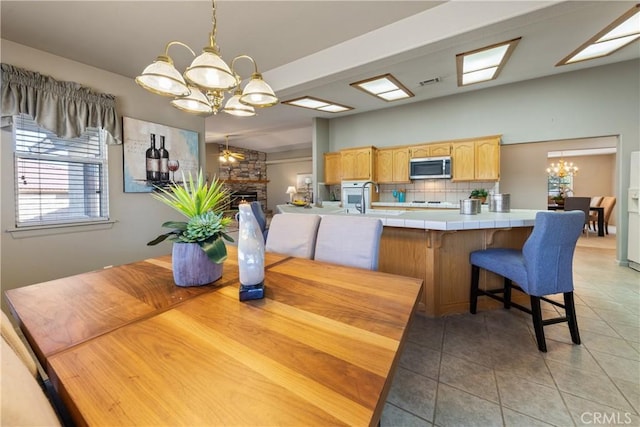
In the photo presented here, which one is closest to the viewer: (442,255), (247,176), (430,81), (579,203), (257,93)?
(257,93)

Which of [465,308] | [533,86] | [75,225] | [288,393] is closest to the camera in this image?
[288,393]

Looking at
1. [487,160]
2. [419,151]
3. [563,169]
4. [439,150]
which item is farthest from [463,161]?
[563,169]

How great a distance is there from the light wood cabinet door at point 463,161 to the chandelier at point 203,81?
3686mm

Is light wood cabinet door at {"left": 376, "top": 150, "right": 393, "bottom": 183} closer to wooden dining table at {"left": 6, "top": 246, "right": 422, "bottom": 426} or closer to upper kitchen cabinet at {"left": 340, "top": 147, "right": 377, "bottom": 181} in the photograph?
upper kitchen cabinet at {"left": 340, "top": 147, "right": 377, "bottom": 181}

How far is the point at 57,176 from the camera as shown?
2592 mm

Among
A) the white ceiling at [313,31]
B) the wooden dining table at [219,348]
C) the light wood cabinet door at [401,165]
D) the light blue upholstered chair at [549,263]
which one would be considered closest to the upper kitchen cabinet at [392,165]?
the light wood cabinet door at [401,165]

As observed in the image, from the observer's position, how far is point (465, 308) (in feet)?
7.55

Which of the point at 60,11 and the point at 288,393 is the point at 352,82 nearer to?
the point at 60,11

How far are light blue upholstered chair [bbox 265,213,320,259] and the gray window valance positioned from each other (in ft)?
7.88

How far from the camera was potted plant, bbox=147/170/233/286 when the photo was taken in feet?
3.67

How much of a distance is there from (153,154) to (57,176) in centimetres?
94

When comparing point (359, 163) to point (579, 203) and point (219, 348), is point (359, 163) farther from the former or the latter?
point (579, 203)

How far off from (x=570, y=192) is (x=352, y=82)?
951cm

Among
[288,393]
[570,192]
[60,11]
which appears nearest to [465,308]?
[288,393]
